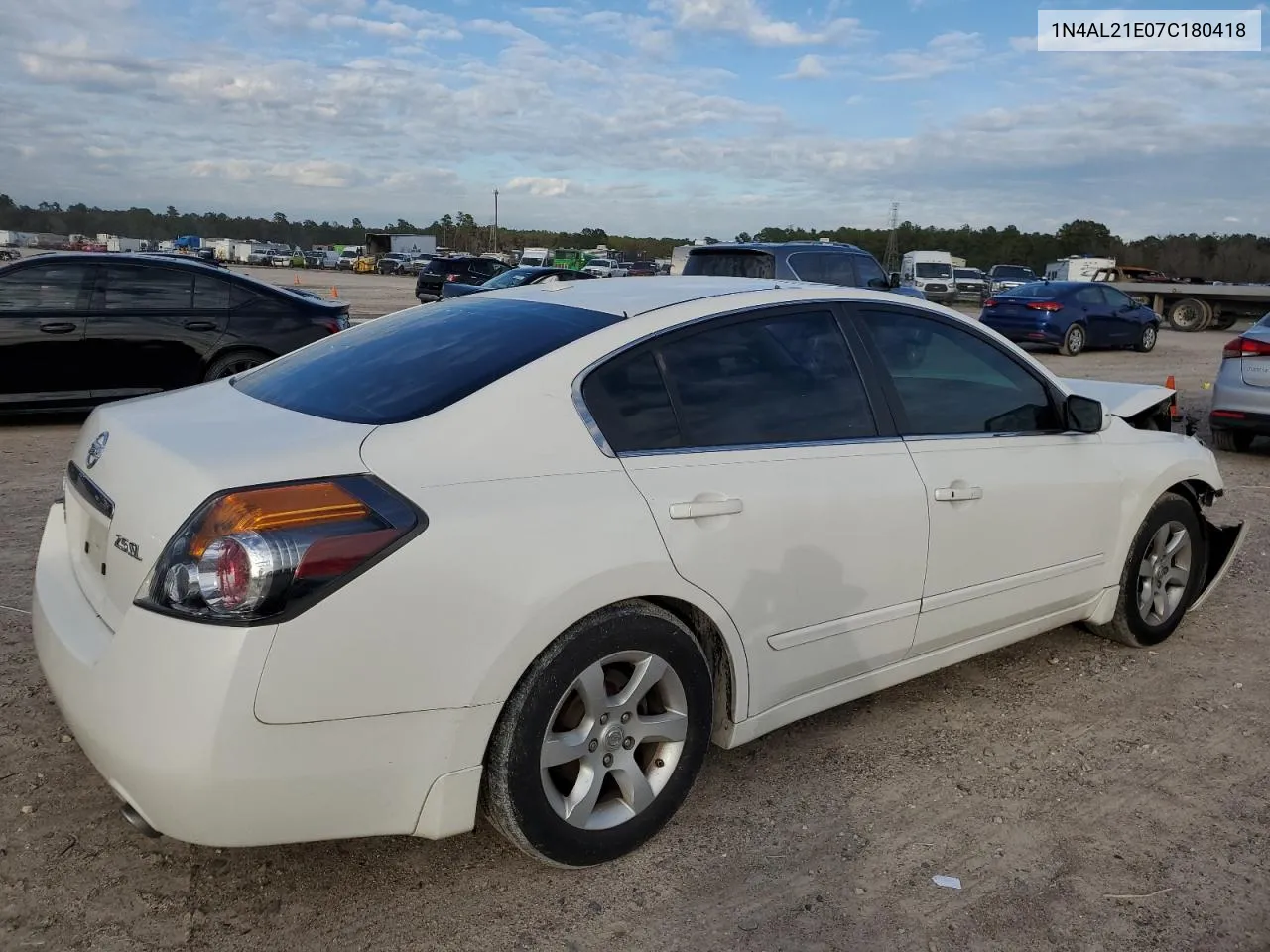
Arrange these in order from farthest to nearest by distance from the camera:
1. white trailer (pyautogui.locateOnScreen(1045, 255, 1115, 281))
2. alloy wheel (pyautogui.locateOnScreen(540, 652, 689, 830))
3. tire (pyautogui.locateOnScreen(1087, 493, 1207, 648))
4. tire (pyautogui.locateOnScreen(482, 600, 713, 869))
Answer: white trailer (pyautogui.locateOnScreen(1045, 255, 1115, 281)), tire (pyautogui.locateOnScreen(1087, 493, 1207, 648)), alloy wheel (pyautogui.locateOnScreen(540, 652, 689, 830)), tire (pyautogui.locateOnScreen(482, 600, 713, 869))

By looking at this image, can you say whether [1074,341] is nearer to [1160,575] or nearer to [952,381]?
[1160,575]

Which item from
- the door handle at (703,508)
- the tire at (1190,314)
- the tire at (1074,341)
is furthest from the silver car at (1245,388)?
the tire at (1190,314)

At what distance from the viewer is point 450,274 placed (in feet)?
97.5

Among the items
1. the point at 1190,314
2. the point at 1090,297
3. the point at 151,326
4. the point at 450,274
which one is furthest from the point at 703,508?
the point at 1190,314

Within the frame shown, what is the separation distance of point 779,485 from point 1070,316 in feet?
63.1

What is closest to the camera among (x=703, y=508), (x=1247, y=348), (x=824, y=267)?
(x=703, y=508)

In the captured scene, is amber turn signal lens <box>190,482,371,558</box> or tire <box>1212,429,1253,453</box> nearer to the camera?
amber turn signal lens <box>190,482,371,558</box>

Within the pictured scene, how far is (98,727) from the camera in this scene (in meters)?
2.45

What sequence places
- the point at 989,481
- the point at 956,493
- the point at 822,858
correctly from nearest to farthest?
the point at 822,858
the point at 956,493
the point at 989,481

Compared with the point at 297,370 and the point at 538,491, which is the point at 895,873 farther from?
the point at 297,370

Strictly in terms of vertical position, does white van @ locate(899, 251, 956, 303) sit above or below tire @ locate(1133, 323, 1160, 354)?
above

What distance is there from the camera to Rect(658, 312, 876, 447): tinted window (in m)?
3.10

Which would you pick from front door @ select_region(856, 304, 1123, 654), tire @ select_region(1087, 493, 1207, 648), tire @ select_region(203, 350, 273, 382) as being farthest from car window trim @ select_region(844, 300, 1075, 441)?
tire @ select_region(203, 350, 273, 382)

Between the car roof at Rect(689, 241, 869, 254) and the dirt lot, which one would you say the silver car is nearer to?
the car roof at Rect(689, 241, 869, 254)
